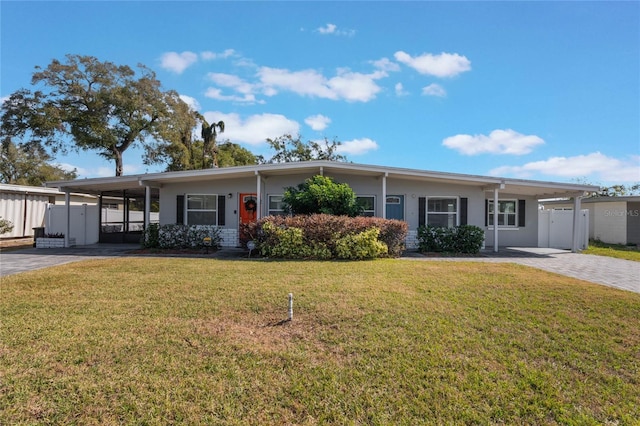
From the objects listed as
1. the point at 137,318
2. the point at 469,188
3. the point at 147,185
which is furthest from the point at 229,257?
the point at 469,188

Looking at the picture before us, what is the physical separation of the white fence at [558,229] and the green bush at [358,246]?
9.11m

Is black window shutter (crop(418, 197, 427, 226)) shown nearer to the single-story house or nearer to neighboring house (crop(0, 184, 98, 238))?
the single-story house

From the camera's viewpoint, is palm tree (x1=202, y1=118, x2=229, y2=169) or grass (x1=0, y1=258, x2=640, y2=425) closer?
grass (x1=0, y1=258, x2=640, y2=425)

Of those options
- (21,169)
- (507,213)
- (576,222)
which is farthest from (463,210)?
(21,169)

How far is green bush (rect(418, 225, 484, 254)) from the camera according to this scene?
11.2 meters

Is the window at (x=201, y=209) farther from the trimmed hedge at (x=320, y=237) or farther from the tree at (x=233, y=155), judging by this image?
the tree at (x=233, y=155)

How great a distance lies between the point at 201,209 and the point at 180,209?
31.7 inches

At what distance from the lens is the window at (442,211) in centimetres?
1282

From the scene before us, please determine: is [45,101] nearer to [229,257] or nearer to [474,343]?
[229,257]

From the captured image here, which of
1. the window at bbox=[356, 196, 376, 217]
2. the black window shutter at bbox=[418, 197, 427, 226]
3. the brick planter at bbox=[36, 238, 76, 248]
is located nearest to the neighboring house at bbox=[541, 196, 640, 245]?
the black window shutter at bbox=[418, 197, 427, 226]

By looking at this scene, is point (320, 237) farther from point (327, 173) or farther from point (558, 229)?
point (558, 229)

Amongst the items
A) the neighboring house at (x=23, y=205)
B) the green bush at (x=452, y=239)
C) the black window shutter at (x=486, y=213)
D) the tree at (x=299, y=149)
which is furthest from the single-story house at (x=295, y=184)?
the tree at (x=299, y=149)

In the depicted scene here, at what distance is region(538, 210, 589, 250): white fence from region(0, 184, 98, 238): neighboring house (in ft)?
71.6

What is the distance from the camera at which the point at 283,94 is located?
17.2 metres
